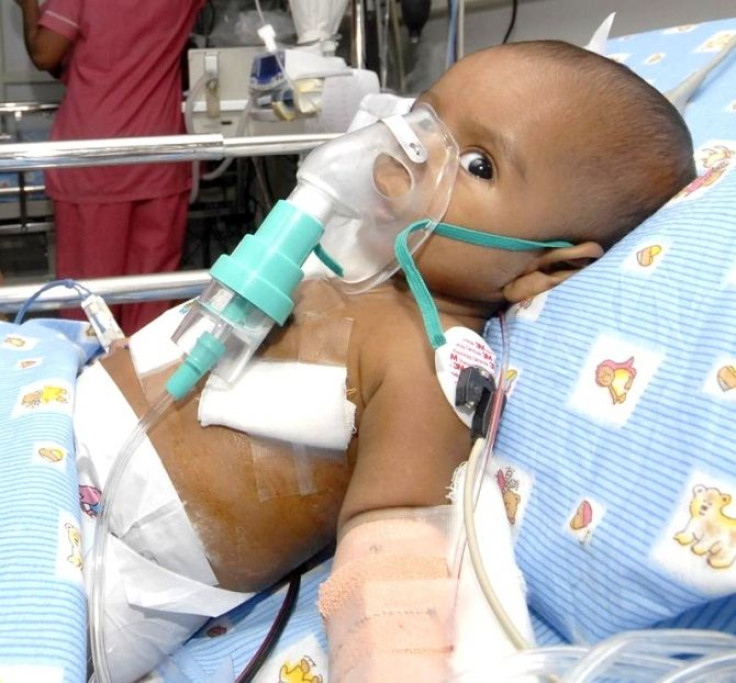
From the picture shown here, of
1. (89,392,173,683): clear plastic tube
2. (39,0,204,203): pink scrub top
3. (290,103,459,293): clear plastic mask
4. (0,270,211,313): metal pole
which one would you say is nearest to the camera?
(89,392,173,683): clear plastic tube

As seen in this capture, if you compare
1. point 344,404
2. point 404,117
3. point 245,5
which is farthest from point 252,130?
point 344,404

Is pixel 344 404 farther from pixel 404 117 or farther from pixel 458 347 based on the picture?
pixel 404 117

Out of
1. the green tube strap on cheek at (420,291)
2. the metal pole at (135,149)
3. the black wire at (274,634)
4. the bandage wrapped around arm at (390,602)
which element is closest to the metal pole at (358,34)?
the metal pole at (135,149)

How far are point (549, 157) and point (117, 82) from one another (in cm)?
192

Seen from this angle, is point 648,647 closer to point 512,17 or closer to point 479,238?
point 479,238

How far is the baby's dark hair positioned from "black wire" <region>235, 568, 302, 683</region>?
50 cm

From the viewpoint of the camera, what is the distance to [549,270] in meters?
0.89

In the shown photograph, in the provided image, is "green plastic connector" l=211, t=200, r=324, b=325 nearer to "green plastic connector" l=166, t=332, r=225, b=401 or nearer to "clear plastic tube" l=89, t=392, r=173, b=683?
"green plastic connector" l=166, t=332, r=225, b=401

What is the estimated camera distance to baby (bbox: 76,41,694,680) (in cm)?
81

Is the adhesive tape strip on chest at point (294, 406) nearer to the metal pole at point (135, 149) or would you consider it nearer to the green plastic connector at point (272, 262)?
the green plastic connector at point (272, 262)

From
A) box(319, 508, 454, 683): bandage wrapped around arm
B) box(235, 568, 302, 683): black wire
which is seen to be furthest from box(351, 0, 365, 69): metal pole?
box(319, 508, 454, 683): bandage wrapped around arm

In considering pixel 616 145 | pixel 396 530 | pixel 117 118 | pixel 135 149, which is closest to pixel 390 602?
pixel 396 530

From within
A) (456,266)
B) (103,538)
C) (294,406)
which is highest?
(456,266)

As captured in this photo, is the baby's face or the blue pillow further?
the baby's face
